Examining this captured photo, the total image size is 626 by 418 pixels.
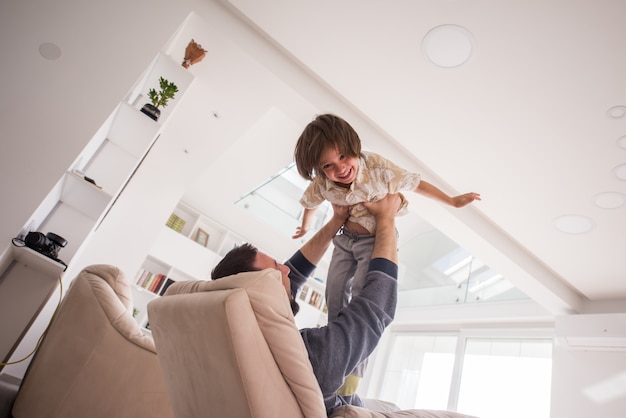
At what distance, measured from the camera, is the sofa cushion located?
2.60 feet

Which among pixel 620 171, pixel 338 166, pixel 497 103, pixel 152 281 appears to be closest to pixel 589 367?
pixel 620 171

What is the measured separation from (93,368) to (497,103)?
9.09 ft

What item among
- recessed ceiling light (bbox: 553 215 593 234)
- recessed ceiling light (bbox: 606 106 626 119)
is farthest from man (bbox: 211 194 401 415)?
recessed ceiling light (bbox: 553 215 593 234)

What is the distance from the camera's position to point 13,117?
195cm

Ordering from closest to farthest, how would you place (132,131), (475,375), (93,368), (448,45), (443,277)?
(93,368)
(448,45)
(132,131)
(475,375)
(443,277)

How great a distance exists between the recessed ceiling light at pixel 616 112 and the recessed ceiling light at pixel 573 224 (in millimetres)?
1045

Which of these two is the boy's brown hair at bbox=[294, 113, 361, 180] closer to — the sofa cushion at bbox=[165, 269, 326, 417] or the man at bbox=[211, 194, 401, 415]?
the man at bbox=[211, 194, 401, 415]

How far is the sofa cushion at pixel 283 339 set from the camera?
793mm

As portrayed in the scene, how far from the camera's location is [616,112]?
2.35m

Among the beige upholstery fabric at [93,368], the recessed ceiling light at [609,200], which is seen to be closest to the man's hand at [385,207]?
the beige upholstery fabric at [93,368]

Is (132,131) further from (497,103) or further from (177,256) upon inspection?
(177,256)

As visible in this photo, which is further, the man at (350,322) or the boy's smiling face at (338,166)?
the boy's smiling face at (338,166)

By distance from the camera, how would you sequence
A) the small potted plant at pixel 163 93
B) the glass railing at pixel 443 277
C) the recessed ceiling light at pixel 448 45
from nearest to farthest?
the recessed ceiling light at pixel 448 45, the small potted plant at pixel 163 93, the glass railing at pixel 443 277

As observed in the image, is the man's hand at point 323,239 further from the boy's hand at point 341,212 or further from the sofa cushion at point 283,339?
the sofa cushion at point 283,339
